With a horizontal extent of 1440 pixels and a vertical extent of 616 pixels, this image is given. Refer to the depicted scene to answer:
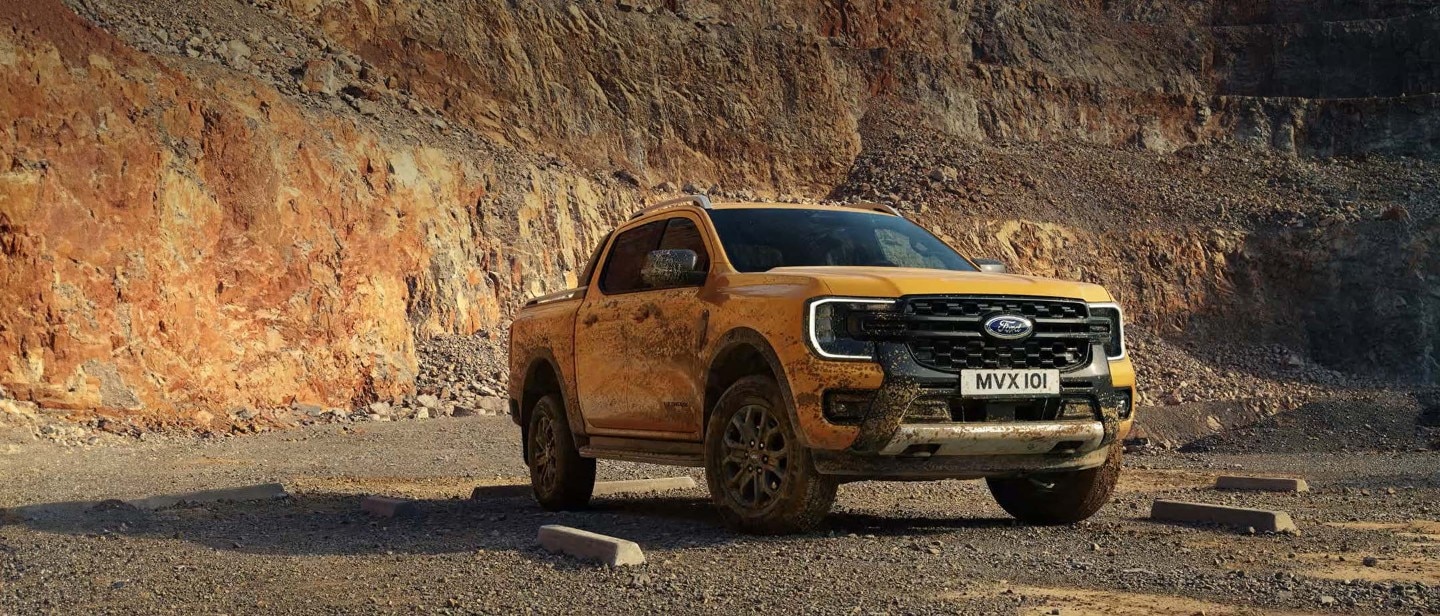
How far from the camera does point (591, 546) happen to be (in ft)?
20.5

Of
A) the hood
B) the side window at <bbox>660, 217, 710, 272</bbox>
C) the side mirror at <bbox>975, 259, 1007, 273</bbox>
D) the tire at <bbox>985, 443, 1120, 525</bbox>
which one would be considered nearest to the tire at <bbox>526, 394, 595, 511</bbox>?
the side window at <bbox>660, 217, 710, 272</bbox>

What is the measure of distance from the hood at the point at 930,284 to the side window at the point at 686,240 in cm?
61

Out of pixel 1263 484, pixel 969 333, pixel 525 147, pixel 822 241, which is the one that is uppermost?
pixel 525 147

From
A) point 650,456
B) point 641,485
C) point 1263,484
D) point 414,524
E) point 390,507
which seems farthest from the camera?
point 1263,484

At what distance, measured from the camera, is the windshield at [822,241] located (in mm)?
7812

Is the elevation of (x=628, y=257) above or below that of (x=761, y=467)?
above

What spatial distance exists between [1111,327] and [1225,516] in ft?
4.94

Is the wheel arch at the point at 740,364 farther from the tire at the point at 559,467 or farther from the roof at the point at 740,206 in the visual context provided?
the tire at the point at 559,467

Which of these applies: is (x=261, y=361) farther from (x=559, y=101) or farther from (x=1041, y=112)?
(x=1041, y=112)

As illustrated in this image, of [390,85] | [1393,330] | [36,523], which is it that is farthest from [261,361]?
[1393,330]

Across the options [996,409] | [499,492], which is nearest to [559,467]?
[499,492]

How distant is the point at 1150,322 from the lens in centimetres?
4684

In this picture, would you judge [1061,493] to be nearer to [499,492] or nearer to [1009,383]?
[1009,383]

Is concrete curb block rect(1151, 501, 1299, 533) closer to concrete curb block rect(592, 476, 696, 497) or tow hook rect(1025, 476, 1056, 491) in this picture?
tow hook rect(1025, 476, 1056, 491)
